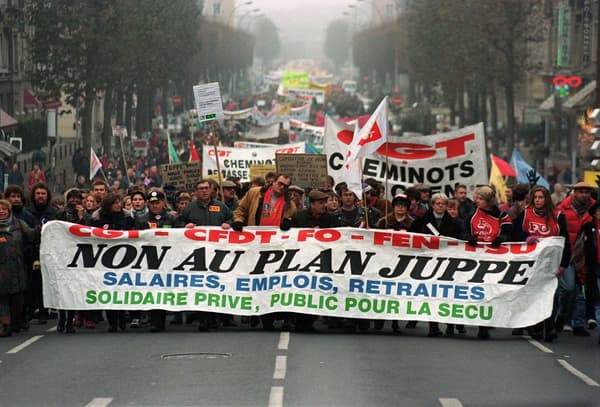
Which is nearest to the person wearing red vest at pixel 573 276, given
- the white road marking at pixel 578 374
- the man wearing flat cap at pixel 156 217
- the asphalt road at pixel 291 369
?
the asphalt road at pixel 291 369

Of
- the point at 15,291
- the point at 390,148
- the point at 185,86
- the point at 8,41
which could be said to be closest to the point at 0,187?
the point at 390,148

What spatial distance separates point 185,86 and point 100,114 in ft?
28.2

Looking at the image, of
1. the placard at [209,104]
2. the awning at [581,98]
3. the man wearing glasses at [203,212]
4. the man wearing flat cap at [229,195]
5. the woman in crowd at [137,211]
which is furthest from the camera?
the awning at [581,98]

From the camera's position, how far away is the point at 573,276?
1577cm

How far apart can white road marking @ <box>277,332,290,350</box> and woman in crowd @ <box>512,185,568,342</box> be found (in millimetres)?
2649

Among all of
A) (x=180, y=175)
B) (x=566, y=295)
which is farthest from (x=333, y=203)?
(x=180, y=175)

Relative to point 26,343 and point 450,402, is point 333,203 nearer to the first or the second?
point 26,343

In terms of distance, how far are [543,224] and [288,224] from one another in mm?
2668

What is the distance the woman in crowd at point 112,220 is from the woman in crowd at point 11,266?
0.73 meters

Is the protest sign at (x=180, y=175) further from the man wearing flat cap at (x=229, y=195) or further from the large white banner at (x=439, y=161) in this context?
the man wearing flat cap at (x=229, y=195)

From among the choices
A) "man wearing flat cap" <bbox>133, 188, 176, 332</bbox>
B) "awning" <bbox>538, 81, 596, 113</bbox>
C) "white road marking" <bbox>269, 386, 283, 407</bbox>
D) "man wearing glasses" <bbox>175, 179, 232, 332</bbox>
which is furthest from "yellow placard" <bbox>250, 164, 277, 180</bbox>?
"awning" <bbox>538, 81, 596, 113</bbox>

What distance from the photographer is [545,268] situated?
1507 centimetres

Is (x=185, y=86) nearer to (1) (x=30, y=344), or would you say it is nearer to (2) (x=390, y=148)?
(2) (x=390, y=148)

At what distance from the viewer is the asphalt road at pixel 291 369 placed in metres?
11.3
